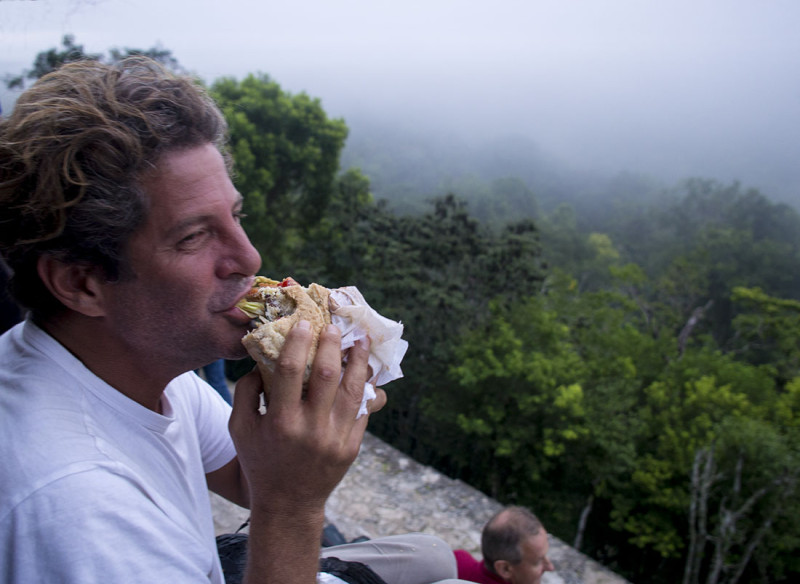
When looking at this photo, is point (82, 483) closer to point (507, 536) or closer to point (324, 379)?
point (324, 379)

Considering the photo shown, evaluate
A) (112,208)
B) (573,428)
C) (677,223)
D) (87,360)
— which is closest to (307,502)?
(87,360)

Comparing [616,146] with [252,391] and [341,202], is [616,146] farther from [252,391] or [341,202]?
[252,391]

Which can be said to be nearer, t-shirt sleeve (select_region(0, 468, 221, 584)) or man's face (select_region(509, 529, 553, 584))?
t-shirt sleeve (select_region(0, 468, 221, 584))

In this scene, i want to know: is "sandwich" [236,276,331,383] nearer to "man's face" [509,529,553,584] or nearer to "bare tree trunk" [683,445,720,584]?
"man's face" [509,529,553,584]

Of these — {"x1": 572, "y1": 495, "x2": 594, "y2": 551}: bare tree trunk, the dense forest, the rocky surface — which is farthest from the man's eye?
{"x1": 572, "y1": 495, "x2": 594, "y2": 551}: bare tree trunk

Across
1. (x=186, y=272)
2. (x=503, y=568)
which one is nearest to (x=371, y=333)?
(x=186, y=272)
